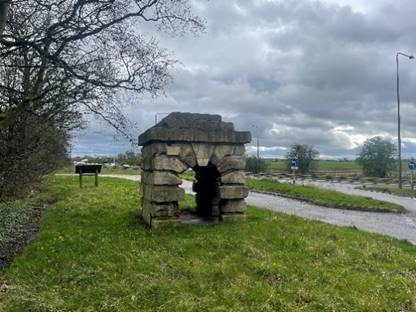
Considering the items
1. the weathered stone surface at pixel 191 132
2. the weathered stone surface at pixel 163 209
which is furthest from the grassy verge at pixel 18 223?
the weathered stone surface at pixel 191 132

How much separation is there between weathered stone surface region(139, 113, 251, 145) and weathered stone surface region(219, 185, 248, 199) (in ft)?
3.41

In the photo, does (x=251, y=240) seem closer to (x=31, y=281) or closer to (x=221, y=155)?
(x=221, y=155)

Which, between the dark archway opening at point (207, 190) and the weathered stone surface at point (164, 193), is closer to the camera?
the weathered stone surface at point (164, 193)

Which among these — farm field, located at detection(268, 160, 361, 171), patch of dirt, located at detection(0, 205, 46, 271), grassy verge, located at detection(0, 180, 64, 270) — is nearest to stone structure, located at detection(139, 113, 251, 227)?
patch of dirt, located at detection(0, 205, 46, 271)

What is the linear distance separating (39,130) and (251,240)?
7.82 m

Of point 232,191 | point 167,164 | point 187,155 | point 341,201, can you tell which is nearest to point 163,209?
point 167,164

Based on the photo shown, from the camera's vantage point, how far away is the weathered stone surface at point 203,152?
10.9 metres

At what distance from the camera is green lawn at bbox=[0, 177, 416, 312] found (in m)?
6.55

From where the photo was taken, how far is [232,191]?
1126 centimetres

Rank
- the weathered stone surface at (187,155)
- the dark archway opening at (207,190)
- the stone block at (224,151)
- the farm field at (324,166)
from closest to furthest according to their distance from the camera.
→ the weathered stone surface at (187,155) → the stone block at (224,151) → the dark archway opening at (207,190) → the farm field at (324,166)

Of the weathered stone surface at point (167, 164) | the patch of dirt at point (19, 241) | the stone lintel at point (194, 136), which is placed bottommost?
the patch of dirt at point (19, 241)

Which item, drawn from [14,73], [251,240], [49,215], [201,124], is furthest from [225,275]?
[14,73]

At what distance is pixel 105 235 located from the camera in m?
10.2

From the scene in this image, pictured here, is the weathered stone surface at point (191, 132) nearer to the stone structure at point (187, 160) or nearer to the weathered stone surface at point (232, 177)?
the stone structure at point (187, 160)
